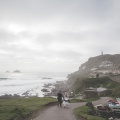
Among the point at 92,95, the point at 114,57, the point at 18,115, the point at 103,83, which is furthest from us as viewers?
the point at 114,57

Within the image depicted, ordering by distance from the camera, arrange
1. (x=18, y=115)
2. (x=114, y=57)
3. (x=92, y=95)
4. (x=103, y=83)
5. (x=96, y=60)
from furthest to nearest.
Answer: (x=96, y=60), (x=114, y=57), (x=103, y=83), (x=92, y=95), (x=18, y=115)

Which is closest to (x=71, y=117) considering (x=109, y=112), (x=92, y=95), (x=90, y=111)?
(x=90, y=111)

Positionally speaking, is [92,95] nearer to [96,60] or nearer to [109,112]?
[109,112]

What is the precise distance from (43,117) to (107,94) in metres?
26.7

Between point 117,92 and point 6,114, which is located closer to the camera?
point 6,114

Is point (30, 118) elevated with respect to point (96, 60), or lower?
lower

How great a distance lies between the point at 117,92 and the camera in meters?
43.9

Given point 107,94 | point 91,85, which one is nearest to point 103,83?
point 91,85

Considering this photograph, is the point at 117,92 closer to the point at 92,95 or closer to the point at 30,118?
the point at 92,95

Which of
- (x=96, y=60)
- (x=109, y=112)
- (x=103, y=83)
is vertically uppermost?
(x=96, y=60)

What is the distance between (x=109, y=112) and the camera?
2444 centimetres

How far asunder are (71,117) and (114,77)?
135 ft

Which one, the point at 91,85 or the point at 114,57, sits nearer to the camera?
the point at 91,85

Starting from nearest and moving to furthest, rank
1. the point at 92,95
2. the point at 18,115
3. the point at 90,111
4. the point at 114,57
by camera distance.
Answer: the point at 18,115
the point at 90,111
the point at 92,95
the point at 114,57
